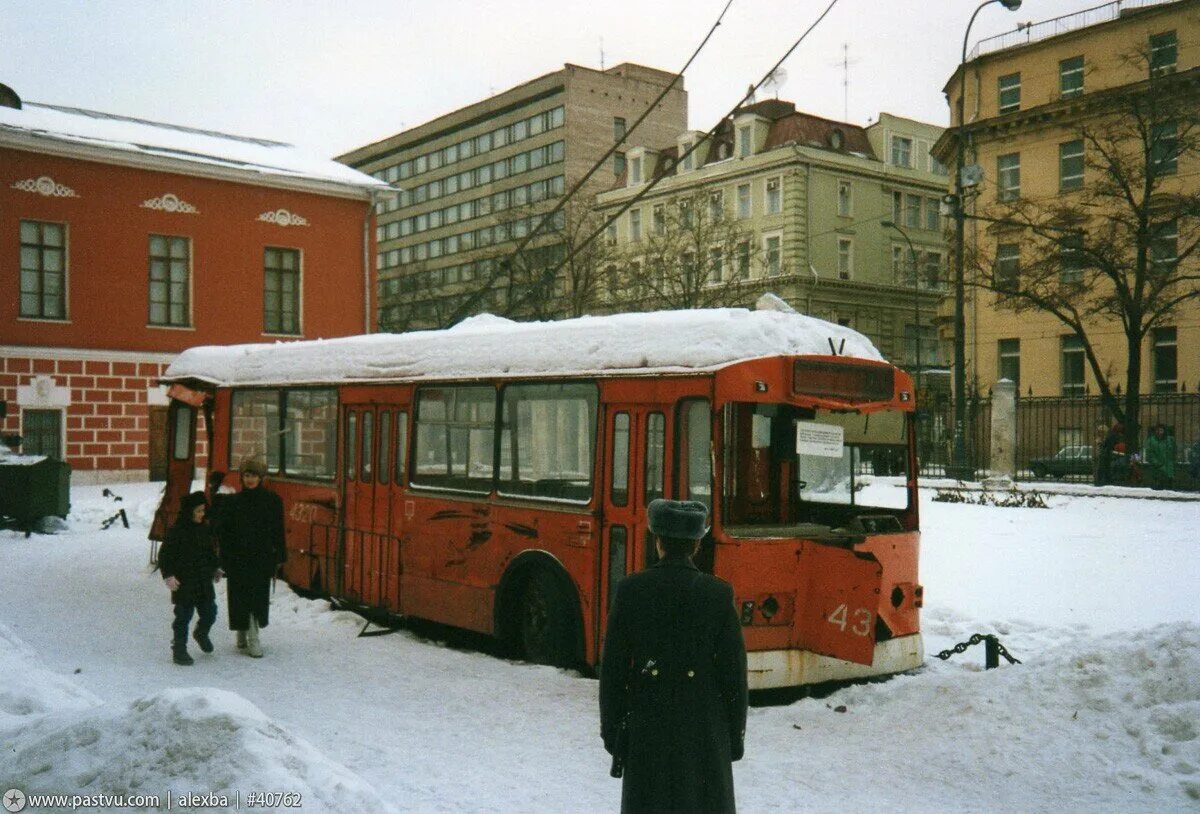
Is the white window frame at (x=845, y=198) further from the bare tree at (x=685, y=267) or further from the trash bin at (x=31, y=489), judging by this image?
the trash bin at (x=31, y=489)

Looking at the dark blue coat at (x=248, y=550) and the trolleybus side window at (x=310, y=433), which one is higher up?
the trolleybus side window at (x=310, y=433)

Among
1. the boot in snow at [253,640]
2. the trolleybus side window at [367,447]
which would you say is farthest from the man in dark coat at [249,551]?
the trolleybus side window at [367,447]

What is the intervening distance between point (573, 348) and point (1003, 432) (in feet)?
68.4

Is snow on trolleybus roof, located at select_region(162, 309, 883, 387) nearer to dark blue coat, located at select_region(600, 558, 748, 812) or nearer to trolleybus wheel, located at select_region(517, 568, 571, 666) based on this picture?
trolleybus wheel, located at select_region(517, 568, 571, 666)

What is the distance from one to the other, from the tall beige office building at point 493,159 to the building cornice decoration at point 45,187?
136ft

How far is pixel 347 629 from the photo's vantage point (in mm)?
11977

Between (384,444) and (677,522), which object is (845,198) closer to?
(384,444)

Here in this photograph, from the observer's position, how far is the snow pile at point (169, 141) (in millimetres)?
30891

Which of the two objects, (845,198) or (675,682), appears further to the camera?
(845,198)

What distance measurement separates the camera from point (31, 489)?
20.4 metres

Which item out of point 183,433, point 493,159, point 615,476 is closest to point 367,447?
point 615,476

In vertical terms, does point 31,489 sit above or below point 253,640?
above

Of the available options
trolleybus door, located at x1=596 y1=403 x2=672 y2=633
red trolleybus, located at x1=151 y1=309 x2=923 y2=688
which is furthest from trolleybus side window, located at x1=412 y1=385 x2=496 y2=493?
trolleybus door, located at x1=596 y1=403 x2=672 y2=633

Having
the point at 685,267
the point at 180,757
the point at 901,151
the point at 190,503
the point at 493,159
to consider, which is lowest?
the point at 180,757
